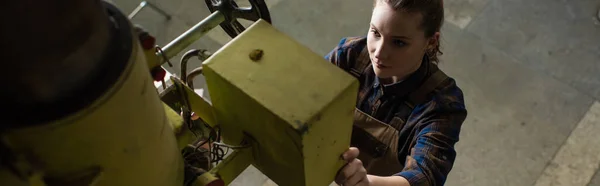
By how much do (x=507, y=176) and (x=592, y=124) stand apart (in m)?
0.43

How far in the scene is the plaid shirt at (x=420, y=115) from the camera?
121 cm

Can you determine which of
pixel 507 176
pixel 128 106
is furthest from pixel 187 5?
pixel 128 106

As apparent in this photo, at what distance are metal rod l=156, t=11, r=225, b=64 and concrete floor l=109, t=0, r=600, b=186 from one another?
1028 millimetres

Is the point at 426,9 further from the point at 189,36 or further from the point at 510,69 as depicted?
the point at 510,69

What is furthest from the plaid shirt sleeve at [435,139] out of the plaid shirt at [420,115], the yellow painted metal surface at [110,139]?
the yellow painted metal surface at [110,139]

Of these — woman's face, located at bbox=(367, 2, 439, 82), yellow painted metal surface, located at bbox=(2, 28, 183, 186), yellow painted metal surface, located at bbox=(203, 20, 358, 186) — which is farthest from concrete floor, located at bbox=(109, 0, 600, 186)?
yellow painted metal surface, located at bbox=(2, 28, 183, 186)

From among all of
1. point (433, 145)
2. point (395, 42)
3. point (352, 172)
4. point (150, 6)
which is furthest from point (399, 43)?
point (150, 6)

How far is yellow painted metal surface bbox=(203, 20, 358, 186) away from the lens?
782 mm

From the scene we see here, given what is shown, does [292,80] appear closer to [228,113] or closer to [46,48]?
[228,113]

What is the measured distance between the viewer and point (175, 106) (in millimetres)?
1045

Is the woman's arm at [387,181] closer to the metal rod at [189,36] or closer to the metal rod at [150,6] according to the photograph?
the metal rod at [189,36]

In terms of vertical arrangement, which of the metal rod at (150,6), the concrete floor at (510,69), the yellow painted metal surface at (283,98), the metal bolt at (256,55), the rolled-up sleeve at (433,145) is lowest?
the concrete floor at (510,69)

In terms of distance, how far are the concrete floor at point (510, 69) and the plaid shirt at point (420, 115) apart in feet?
3.00

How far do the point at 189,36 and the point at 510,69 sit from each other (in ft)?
5.54
